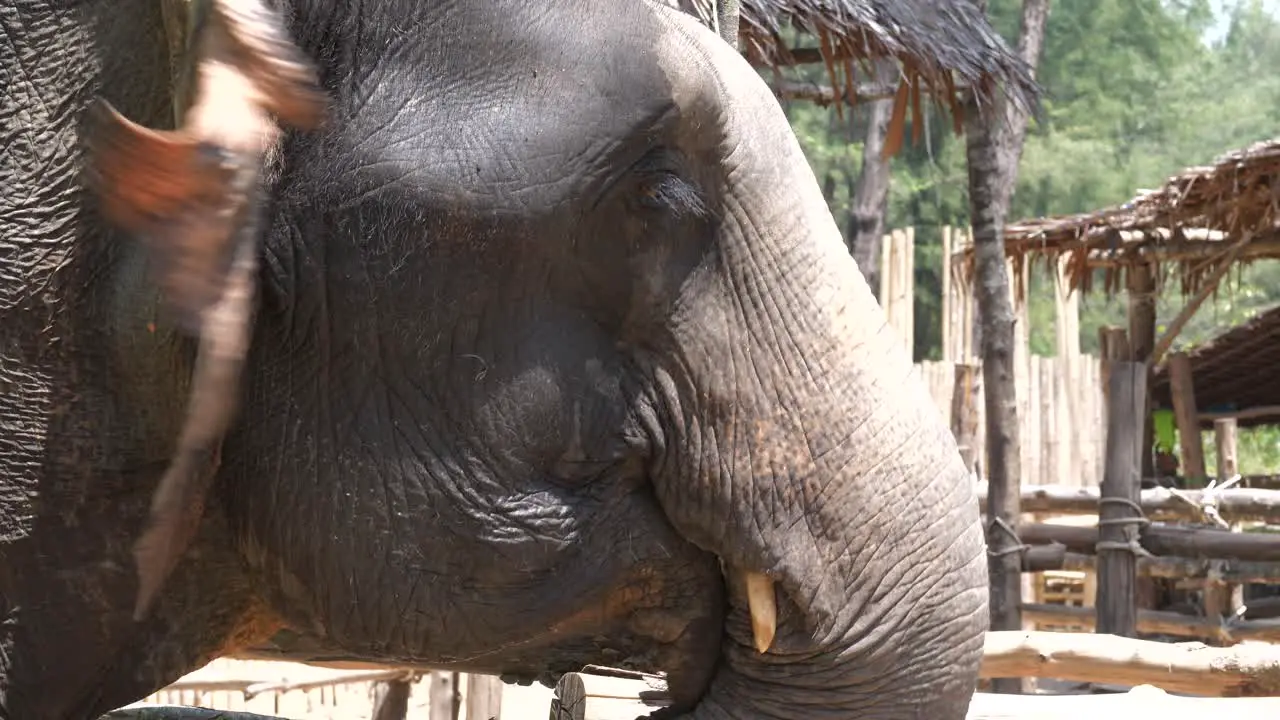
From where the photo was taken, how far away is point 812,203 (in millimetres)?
2109

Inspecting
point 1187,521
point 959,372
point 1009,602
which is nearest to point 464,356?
point 1009,602

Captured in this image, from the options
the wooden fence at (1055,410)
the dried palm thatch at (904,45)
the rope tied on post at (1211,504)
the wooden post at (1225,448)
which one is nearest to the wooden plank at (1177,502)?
the rope tied on post at (1211,504)

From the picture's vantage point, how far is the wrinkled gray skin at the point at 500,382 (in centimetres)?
198

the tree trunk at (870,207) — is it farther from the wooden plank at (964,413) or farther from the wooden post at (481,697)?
the wooden post at (481,697)

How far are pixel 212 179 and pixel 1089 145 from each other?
96.0 feet

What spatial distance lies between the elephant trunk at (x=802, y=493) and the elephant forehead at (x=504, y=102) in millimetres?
111

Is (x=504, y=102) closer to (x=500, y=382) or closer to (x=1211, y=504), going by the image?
(x=500, y=382)

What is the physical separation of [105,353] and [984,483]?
419 inches

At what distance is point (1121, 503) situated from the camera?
9.30 meters

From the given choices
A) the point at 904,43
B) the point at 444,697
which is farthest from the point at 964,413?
the point at 444,697

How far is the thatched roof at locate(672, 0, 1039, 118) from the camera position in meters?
6.96

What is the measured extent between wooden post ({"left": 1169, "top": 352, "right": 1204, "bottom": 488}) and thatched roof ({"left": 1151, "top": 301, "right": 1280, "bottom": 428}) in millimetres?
158

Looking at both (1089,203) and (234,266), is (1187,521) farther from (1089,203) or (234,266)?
(1089,203)

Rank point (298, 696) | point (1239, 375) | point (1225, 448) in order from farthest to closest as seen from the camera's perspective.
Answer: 1. point (1225, 448)
2. point (1239, 375)
3. point (298, 696)
